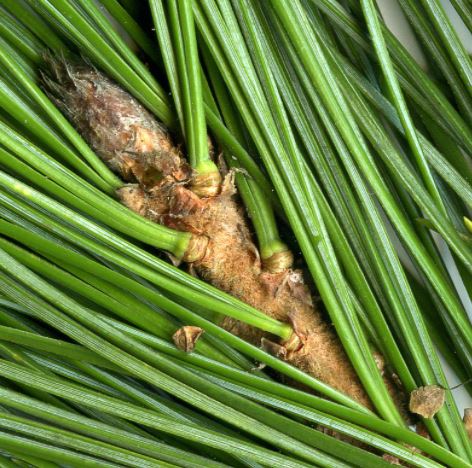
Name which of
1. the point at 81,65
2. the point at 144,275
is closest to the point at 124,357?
the point at 144,275

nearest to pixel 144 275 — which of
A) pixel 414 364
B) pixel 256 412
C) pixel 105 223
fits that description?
pixel 105 223

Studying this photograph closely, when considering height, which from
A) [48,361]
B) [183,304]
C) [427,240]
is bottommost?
[48,361]

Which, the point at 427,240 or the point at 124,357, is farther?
the point at 427,240

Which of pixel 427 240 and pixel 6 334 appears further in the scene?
pixel 427 240

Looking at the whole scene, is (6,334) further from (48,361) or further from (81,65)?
(81,65)

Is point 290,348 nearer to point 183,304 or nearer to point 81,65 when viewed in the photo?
point 183,304

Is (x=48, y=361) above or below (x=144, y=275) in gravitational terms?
below
